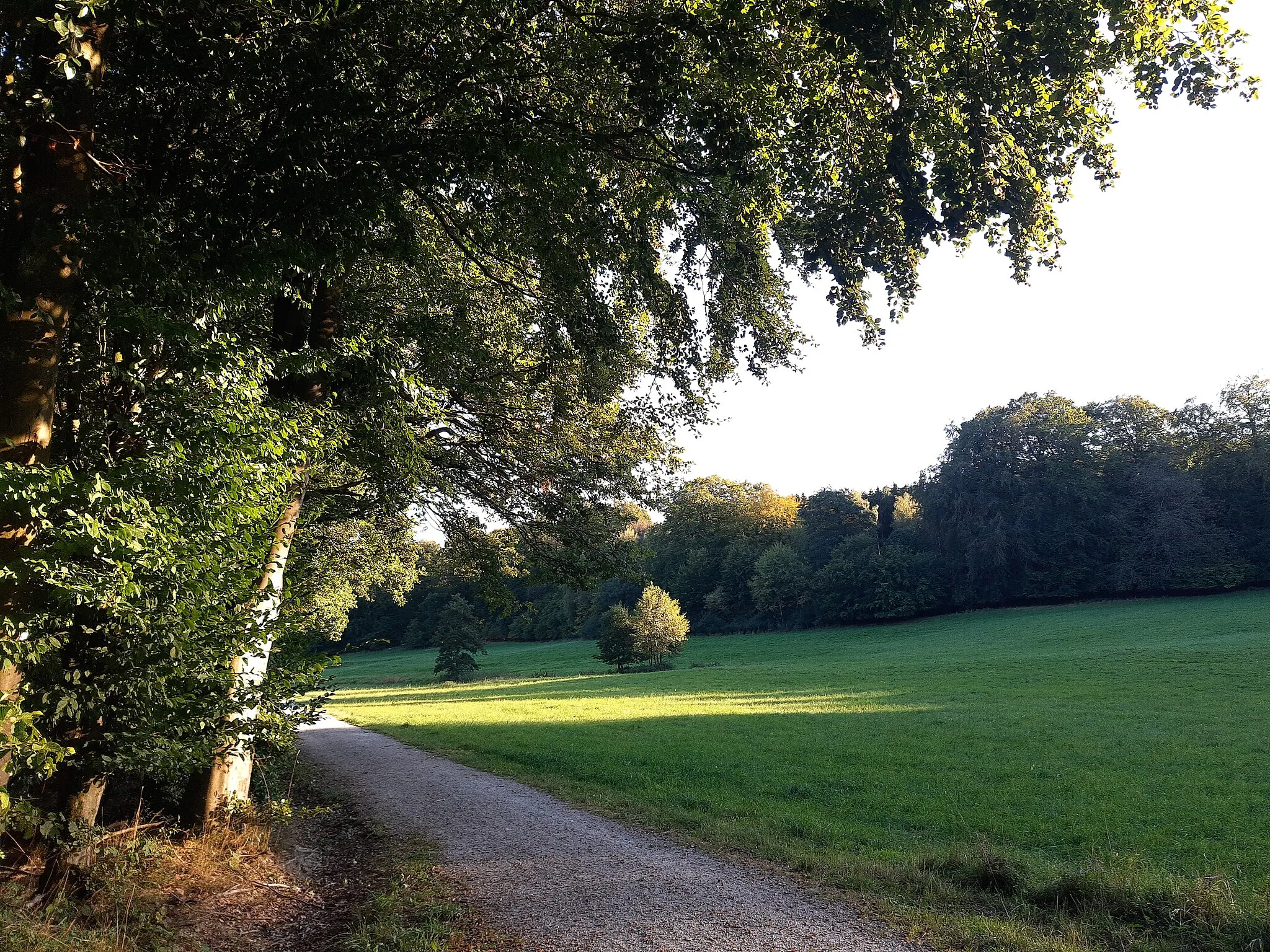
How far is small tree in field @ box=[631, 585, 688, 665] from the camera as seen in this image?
4162 centimetres

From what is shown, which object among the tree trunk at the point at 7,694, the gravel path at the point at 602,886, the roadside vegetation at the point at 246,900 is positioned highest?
the tree trunk at the point at 7,694

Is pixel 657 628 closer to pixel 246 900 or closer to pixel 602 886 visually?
pixel 602 886

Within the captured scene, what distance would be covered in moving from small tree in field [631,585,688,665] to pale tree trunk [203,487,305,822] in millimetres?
33934

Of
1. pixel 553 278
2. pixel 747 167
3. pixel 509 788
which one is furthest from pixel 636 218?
pixel 509 788

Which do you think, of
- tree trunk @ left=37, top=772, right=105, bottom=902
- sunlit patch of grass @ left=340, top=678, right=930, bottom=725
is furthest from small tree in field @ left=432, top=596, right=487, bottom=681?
tree trunk @ left=37, top=772, right=105, bottom=902

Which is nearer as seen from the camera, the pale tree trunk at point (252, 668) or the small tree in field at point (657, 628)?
the pale tree trunk at point (252, 668)

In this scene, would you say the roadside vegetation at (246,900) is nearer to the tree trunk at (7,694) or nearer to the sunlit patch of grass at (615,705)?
the tree trunk at (7,694)

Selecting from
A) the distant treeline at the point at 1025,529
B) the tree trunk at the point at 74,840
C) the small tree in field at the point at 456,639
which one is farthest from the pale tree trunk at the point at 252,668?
the distant treeline at the point at 1025,529

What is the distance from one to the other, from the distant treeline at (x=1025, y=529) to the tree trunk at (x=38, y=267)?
43.6 meters

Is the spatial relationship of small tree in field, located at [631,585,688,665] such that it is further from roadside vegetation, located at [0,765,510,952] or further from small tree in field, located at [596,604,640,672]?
roadside vegetation, located at [0,765,510,952]

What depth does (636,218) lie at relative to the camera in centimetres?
767

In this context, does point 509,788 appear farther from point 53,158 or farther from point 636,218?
point 53,158

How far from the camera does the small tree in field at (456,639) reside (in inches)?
1629

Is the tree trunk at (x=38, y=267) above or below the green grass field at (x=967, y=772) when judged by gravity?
above
